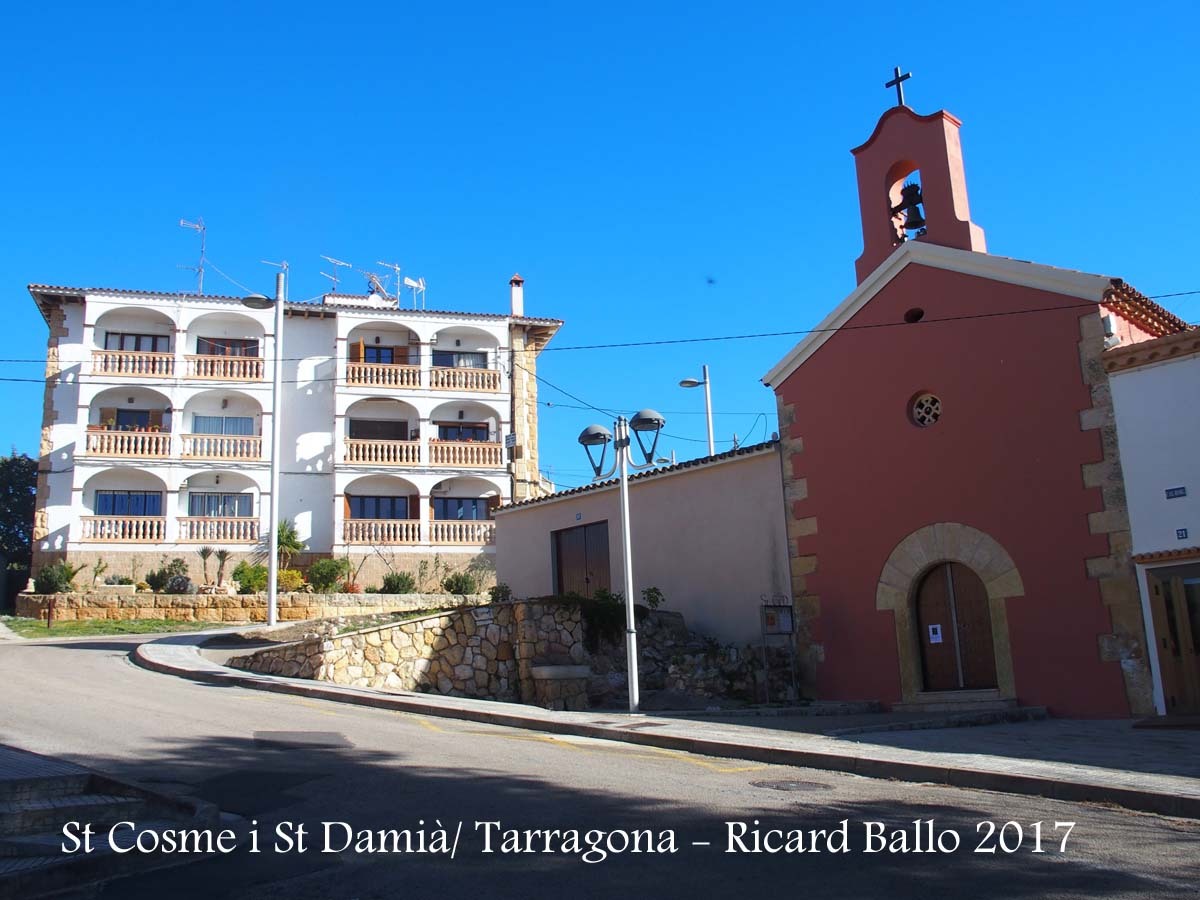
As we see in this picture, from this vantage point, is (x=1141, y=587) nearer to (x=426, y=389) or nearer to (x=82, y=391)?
(x=426, y=389)

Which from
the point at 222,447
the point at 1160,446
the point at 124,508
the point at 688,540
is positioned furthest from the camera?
the point at 222,447

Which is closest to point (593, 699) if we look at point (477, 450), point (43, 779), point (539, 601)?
point (539, 601)

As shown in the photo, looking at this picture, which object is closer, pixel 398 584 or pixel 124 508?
pixel 398 584

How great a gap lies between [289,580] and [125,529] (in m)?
6.26

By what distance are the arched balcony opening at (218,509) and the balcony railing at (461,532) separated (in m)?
6.06

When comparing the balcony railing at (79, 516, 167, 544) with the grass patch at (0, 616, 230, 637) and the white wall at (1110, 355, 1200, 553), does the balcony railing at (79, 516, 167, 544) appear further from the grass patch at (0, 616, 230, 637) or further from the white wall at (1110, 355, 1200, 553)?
the white wall at (1110, 355, 1200, 553)

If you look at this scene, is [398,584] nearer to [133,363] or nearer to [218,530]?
[218,530]

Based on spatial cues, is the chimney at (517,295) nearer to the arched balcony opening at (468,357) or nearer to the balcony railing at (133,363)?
the arched balcony opening at (468,357)

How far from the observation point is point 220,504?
117ft

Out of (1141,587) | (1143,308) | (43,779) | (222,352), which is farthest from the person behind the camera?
(222,352)

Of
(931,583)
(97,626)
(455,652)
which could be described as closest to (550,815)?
(931,583)

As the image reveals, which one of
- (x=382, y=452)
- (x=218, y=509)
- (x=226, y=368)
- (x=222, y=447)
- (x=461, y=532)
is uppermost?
(x=226, y=368)

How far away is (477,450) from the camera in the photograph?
Answer: 1479 inches

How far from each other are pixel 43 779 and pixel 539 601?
10825 millimetres
